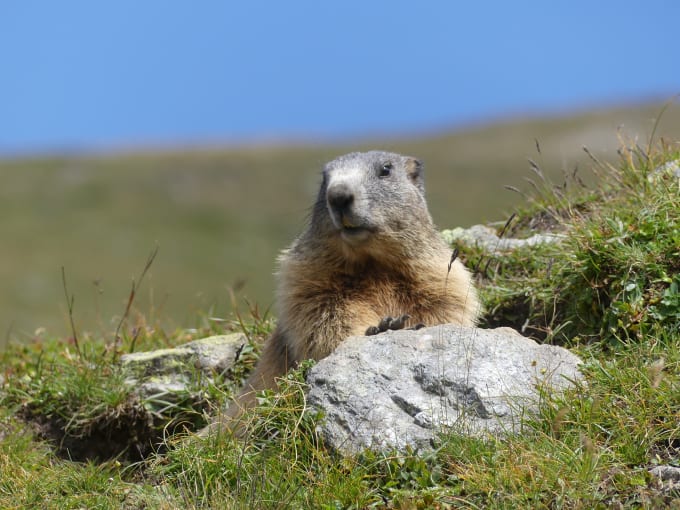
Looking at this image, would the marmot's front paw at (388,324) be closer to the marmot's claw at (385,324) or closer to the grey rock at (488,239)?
the marmot's claw at (385,324)

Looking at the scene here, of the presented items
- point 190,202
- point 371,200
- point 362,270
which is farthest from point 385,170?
point 190,202

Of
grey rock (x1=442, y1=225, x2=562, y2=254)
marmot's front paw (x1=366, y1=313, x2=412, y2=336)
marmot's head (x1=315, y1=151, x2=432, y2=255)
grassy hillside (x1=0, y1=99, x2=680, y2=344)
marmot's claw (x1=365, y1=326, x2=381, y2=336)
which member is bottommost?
grassy hillside (x1=0, y1=99, x2=680, y2=344)

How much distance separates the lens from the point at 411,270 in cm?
563

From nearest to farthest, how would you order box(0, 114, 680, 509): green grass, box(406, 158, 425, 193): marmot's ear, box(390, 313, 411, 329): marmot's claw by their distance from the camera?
box(0, 114, 680, 509): green grass → box(390, 313, 411, 329): marmot's claw → box(406, 158, 425, 193): marmot's ear

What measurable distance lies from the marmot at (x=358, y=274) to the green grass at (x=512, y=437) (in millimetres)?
572

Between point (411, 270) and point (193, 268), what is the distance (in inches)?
1883

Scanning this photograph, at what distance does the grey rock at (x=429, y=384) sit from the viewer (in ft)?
14.5

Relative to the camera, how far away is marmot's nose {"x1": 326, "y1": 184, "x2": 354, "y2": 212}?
5242mm

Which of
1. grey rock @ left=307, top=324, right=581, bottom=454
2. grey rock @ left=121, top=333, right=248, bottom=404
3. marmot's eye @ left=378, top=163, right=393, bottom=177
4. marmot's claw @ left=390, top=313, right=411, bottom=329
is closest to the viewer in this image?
grey rock @ left=307, top=324, right=581, bottom=454

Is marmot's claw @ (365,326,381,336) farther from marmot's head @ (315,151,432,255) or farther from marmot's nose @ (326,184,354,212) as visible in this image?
marmot's nose @ (326,184,354,212)

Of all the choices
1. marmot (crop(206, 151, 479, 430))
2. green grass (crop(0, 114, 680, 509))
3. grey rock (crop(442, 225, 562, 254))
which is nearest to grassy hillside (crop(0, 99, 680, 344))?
grey rock (crop(442, 225, 562, 254))

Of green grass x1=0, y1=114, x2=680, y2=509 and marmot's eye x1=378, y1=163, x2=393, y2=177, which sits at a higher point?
marmot's eye x1=378, y1=163, x2=393, y2=177

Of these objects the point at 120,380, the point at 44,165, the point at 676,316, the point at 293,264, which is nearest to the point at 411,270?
the point at 293,264

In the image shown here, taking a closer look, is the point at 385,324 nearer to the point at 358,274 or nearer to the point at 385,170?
the point at 358,274
